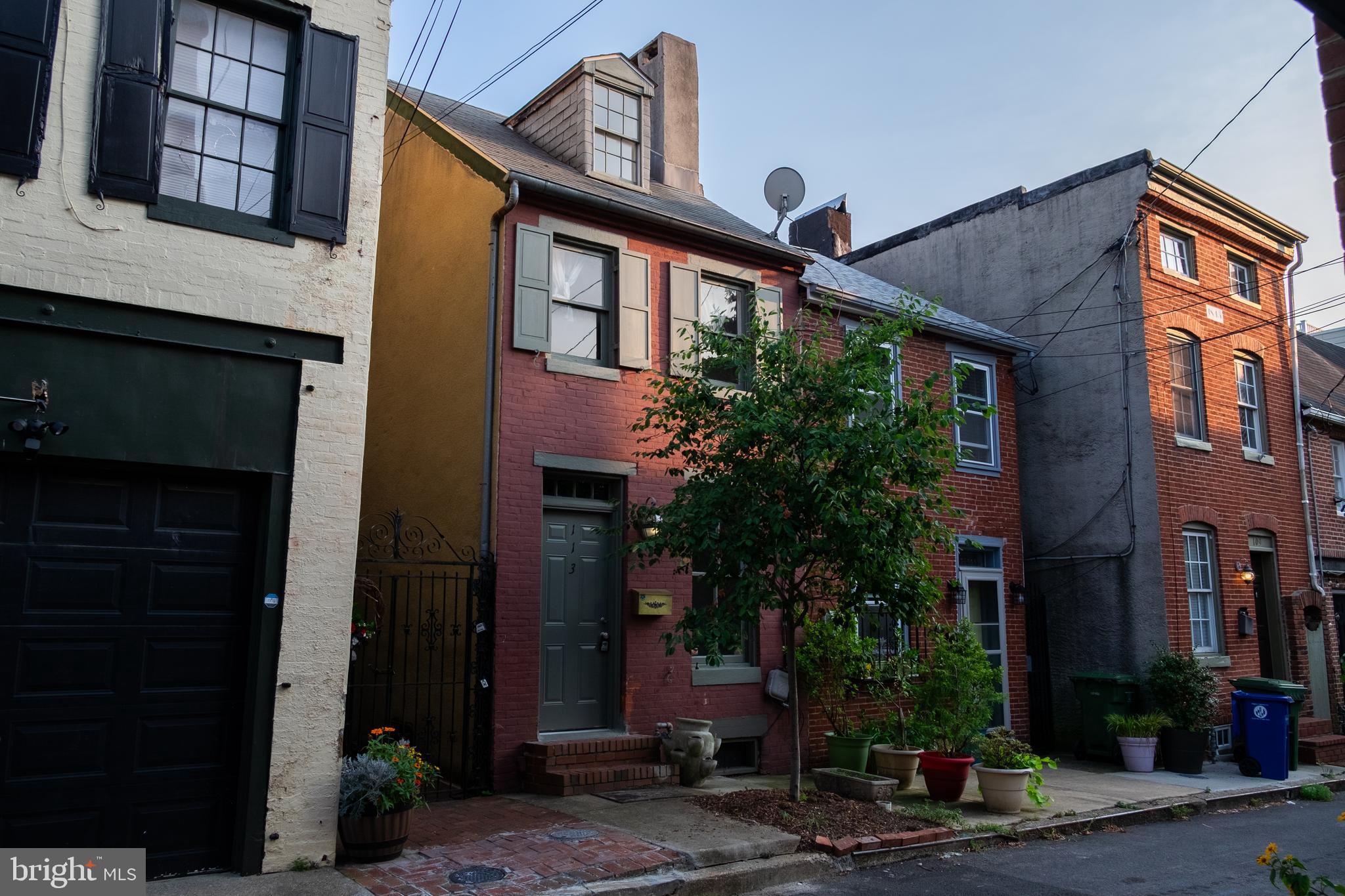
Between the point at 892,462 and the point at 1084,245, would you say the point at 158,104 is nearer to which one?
the point at 892,462

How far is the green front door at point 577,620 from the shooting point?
10.3 metres

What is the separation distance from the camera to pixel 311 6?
297 inches

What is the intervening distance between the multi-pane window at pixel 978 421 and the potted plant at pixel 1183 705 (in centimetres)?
370

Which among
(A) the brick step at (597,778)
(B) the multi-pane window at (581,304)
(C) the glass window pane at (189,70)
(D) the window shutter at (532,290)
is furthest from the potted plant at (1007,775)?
(C) the glass window pane at (189,70)

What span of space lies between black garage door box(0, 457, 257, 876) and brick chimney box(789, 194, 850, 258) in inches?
606

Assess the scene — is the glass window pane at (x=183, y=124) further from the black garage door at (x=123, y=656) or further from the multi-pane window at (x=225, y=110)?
the black garage door at (x=123, y=656)

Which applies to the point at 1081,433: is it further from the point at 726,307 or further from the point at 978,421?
the point at 726,307

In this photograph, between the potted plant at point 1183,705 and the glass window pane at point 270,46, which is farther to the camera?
the potted plant at point 1183,705

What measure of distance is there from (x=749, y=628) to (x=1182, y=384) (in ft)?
29.4

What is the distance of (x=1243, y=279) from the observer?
17.4 m

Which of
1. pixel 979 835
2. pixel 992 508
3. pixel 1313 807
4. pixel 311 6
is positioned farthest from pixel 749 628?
pixel 311 6

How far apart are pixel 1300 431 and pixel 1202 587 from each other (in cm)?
432

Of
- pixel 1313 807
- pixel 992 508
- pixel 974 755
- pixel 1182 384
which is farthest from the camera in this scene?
pixel 1182 384

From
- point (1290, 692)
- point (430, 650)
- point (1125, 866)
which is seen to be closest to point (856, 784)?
point (1125, 866)
